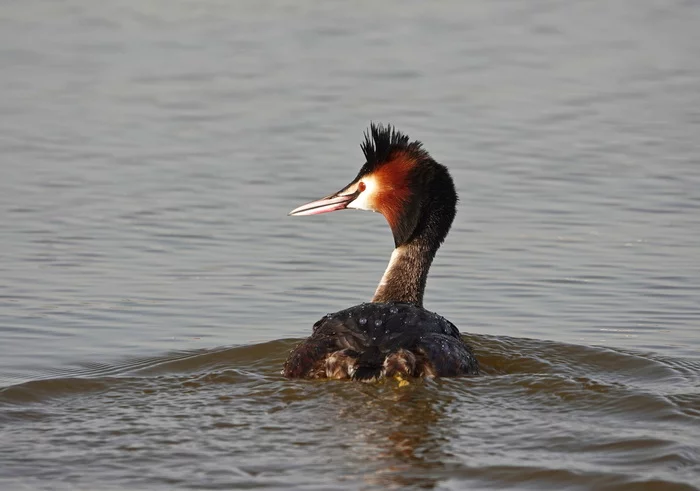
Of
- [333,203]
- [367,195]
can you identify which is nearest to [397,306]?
[367,195]

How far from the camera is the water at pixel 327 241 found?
22.1 ft

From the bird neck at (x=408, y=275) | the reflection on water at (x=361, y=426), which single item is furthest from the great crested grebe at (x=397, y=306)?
the reflection on water at (x=361, y=426)

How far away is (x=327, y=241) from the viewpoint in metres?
11.5

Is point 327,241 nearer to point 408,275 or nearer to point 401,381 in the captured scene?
point 408,275

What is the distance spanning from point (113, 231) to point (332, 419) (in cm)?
474

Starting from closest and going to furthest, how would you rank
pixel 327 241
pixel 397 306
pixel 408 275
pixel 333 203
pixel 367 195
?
1. pixel 397 306
2. pixel 408 275
3. pixel 367 195
4. pixel 333 203
5. pixel 327 241

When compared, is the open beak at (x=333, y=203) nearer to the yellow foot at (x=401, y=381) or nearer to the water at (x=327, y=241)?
the water at (x=327, y=241)

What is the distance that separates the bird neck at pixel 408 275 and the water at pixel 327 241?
1.66ft

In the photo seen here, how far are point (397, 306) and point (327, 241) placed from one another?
11.3ft

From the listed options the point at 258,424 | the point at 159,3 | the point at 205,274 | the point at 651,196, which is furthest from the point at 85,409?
the point at 159,3

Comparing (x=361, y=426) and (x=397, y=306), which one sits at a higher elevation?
(x=397, y=306)

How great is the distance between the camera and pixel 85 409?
741 cm

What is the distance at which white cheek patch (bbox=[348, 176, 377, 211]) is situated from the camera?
31.1 feet

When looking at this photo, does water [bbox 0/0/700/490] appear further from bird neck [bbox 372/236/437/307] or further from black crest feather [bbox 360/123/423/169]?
black crest feather [bbox 360/123/423/169]
